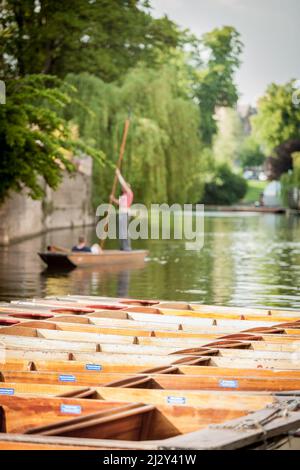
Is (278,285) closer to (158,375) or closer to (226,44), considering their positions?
(158,375)

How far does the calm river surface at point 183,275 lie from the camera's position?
58.5 ft

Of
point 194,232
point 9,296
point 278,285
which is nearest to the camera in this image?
point 9,296

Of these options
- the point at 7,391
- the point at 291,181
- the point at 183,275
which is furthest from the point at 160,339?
the point at 291,181

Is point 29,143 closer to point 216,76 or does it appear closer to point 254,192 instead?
point 216,76

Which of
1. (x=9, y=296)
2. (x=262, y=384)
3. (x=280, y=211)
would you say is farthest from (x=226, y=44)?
(x=262, y=384)

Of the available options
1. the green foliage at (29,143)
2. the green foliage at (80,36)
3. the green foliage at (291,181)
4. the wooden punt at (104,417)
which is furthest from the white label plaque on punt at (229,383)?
the green foliage at (291,181)

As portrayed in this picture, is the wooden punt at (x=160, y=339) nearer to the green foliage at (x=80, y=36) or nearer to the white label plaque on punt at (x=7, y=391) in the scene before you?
the white label plaque on punt at (x=7, y=391)

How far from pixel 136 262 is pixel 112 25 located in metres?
25.3

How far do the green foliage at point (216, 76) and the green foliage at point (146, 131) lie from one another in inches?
1478

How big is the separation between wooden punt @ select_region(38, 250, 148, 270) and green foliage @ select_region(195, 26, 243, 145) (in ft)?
181

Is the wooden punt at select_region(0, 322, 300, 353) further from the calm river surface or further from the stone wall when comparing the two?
the stone wall

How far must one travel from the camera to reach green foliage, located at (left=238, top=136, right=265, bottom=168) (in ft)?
375

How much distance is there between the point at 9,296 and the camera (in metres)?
17.2

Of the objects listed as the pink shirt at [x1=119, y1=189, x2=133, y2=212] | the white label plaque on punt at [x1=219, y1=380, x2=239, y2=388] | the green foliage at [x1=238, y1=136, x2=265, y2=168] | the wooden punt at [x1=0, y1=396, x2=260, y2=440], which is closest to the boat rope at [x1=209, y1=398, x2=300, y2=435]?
the wooden punt at [x1=0, y1=396, x2=260, y2=440]
